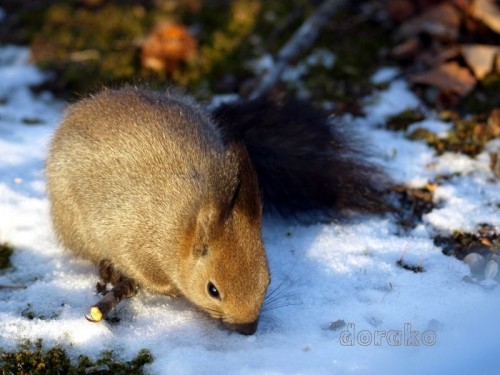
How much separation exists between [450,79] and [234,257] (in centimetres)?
285

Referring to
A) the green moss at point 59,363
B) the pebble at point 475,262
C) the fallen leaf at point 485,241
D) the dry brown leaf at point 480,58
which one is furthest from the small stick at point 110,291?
the dry brown leaf at point 480,58

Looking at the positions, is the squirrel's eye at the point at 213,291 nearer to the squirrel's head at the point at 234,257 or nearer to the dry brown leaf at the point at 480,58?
the squirrel's head at the point at 234,257

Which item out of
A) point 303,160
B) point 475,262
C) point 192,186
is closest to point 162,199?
point 192,186

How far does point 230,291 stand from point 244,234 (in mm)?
251

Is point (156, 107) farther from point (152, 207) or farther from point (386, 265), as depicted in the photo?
point (386, 265)

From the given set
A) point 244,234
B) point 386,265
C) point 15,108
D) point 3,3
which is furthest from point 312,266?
point 3,3

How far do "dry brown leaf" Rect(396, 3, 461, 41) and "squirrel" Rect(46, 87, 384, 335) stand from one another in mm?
1792

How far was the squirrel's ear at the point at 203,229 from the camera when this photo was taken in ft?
9.36

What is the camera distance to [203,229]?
287 cm

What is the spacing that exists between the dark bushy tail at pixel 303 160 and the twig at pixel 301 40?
1.15 m

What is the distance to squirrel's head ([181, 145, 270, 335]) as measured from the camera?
2777 mm

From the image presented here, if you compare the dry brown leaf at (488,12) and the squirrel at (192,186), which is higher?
the dry brown leaf at (488,12)

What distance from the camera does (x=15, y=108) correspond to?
5.40 m

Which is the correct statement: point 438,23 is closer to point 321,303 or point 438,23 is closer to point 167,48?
point 167,48
